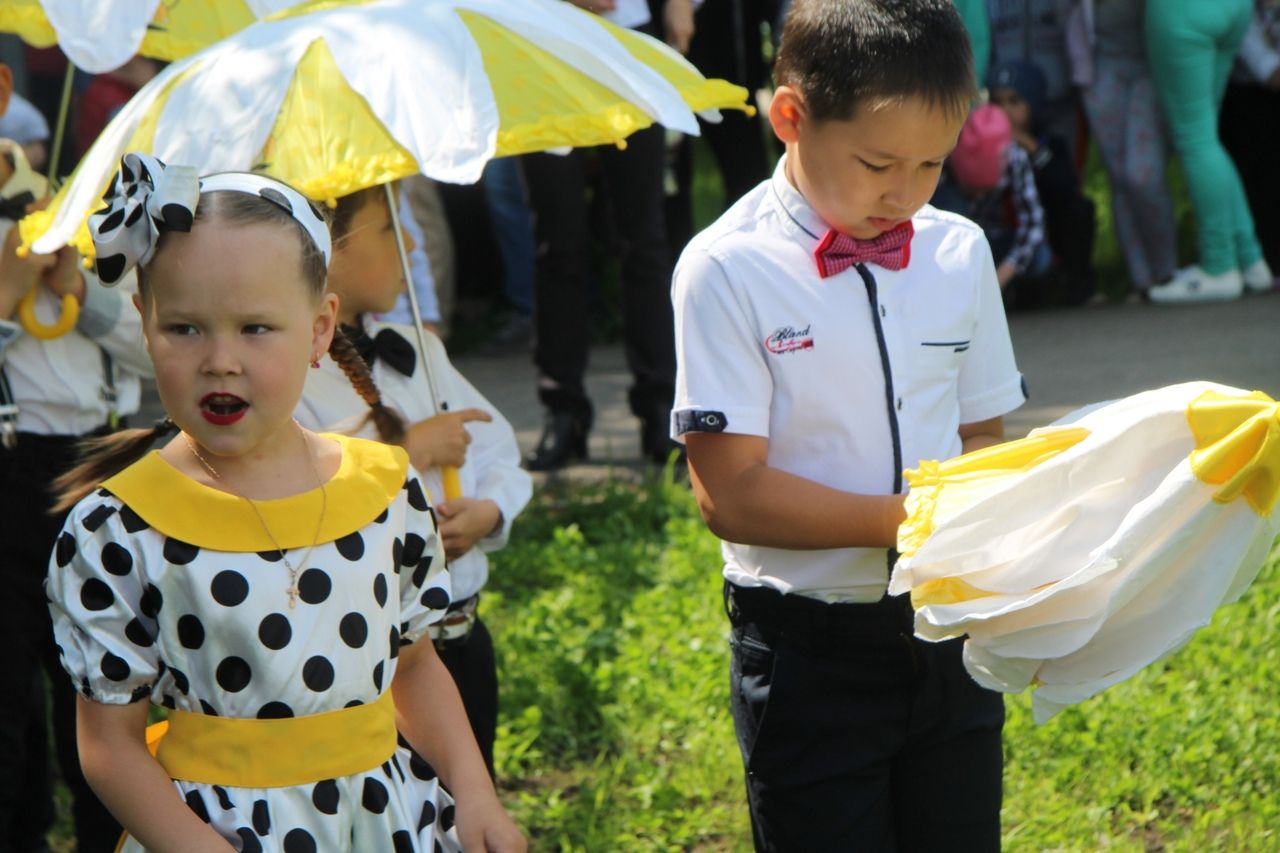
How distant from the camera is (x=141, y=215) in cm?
215

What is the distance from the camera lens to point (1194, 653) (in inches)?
171

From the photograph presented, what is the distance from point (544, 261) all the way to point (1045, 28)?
3.52 metres

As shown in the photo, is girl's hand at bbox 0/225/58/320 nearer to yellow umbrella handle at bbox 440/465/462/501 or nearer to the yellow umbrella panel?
the yellow umbrella panel

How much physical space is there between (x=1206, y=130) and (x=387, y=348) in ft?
17.8

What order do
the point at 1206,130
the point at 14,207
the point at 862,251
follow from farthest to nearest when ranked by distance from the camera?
the point at 1206,130
the point at 14,207
the point at 862,251

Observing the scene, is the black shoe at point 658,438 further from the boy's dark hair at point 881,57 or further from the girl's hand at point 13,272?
the boy's dark hair at point 881,57

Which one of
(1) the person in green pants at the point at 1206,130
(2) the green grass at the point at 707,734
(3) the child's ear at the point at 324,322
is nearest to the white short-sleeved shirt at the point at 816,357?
(3) the child's ear at the point at 324,322

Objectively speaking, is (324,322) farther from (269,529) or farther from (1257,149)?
(1257,149)

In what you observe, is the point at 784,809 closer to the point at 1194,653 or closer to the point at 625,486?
the point at 1194,653

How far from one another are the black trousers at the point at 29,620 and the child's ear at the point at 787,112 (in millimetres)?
1780

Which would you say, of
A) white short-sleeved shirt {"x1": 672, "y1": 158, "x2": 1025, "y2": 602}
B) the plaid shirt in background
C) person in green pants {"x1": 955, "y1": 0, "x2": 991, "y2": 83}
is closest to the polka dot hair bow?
white short-sleeved shirt {"x1": 672, "y1": 158, "x2": 1025, "y2": 602}

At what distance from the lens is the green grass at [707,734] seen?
379cm

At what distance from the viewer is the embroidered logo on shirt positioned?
2648mm

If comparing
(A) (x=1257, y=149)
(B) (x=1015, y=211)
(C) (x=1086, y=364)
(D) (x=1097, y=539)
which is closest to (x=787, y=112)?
(D) (x=1097, y=539)
